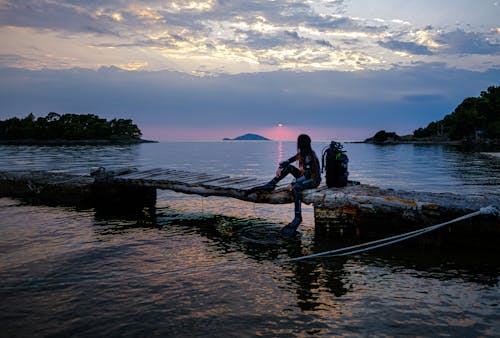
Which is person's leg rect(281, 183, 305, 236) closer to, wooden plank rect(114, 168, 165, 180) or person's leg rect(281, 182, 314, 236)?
person's leg rect(281, 182, 314, 236)

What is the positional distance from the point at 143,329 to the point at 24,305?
231 centimetres

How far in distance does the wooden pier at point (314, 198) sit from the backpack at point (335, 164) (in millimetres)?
335

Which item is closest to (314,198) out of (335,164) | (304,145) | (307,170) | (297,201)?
(297,201)

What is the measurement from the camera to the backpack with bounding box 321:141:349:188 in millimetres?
10391

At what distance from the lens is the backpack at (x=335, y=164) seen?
10.4 meters

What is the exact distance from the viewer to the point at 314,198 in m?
10.2

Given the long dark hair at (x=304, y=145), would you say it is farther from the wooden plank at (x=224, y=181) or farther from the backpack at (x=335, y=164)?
the wooden plank at (x=224, y=181)

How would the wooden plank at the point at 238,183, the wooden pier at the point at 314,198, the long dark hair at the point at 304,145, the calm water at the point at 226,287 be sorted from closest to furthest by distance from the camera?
1. the calm water at the point at 226,287
2. the wooden pier at the point at 314,198
3. the long dark hair at the point at 304,145
4. the wooden plank at the point at 238,183

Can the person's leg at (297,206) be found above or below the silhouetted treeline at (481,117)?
below

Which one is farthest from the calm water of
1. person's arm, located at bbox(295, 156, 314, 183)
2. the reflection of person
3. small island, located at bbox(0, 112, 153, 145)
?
small island, located at bbox(0, 112, 153, 145)

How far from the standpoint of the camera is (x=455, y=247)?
8875 mm

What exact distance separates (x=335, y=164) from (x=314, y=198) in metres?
1.19

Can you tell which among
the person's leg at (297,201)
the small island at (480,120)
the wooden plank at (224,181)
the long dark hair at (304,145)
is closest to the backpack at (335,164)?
the long dark hair at (304,145)

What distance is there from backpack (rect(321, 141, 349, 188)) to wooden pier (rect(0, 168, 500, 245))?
34 cm
